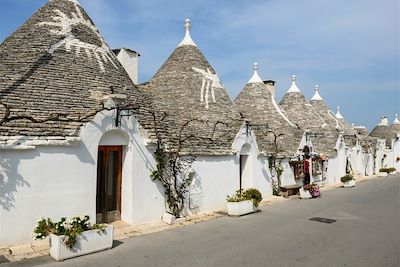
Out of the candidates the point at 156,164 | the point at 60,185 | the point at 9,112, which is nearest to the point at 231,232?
the point at 156,164

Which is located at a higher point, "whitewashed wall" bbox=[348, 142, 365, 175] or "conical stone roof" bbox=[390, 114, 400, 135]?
"conical stone roof" bbox=[390, 114, 400, 135]

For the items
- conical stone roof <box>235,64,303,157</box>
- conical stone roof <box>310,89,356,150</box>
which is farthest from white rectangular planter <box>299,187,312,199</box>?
conical stone roof <box>310,89,356,150</box>

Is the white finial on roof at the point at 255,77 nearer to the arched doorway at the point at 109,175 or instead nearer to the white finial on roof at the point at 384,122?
the arched doorway at the point at 109,175

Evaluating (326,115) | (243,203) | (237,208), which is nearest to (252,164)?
(243,203)

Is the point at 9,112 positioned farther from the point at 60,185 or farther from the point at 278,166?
the point at 278,166

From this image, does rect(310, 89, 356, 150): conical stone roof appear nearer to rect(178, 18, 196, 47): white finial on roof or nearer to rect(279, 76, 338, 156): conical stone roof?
rect(279, 76, 338, 156): conical stone roof

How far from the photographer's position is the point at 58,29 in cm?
1250

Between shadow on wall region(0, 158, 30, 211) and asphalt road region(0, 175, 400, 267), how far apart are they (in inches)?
61.8

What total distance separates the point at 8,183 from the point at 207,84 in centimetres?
1145

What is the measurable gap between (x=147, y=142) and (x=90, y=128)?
2.00 meters

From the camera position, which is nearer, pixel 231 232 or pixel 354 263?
pixel 354 263

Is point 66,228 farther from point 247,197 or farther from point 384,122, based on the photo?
point 384,122

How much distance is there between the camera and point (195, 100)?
55.7 feet

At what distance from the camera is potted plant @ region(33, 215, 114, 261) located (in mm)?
7664
